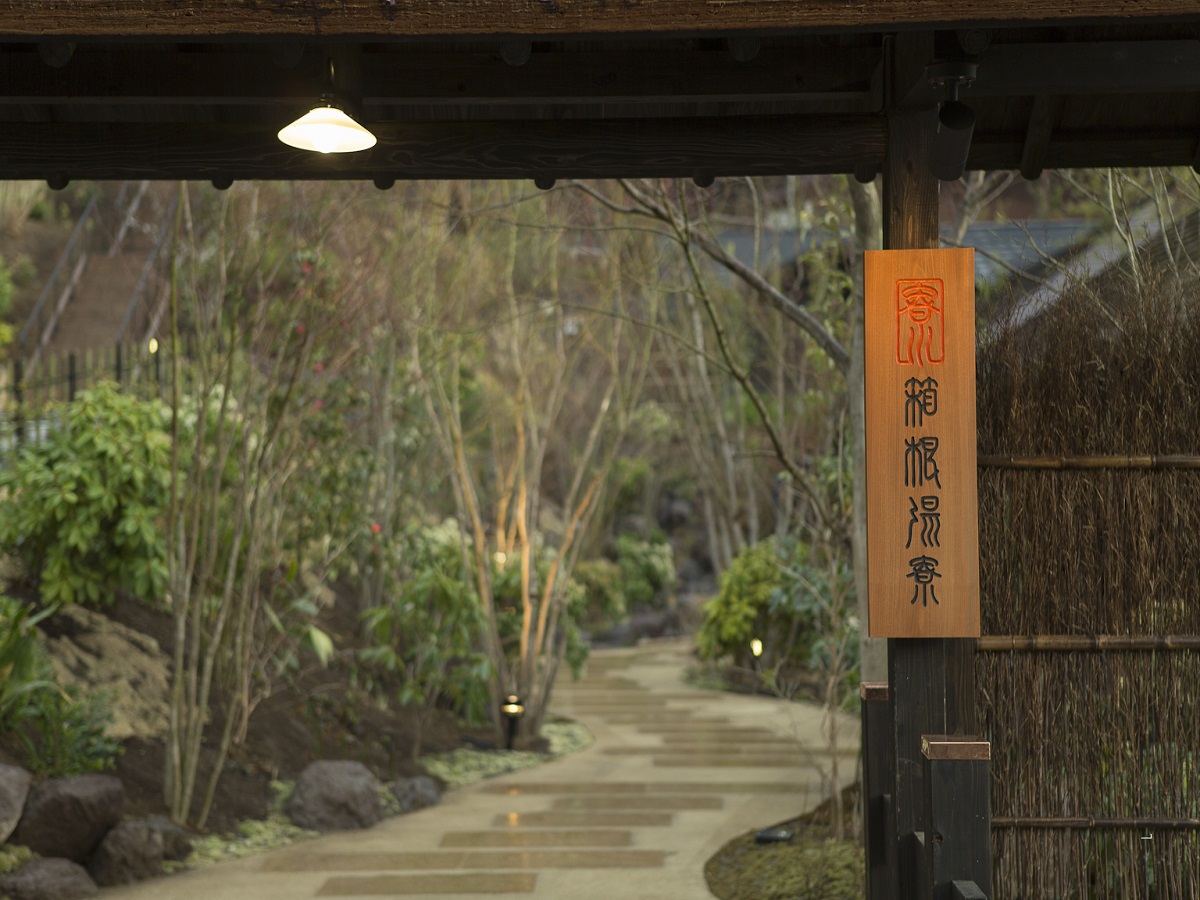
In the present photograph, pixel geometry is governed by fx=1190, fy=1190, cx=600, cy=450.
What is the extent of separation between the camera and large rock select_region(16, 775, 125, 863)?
5.25 m

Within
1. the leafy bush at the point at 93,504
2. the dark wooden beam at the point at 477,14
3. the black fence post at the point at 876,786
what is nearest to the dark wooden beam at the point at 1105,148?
the dark wooden beam at the point at 477,14

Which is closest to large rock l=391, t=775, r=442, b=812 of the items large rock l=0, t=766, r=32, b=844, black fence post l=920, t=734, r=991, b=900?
large rock l=0, t=766, r=32, b=844

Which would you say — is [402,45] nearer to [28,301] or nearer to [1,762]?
[1,762]

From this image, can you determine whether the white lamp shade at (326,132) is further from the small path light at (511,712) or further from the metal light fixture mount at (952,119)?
the small path light at (511,712)

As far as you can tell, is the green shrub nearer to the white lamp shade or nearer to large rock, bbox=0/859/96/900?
large rock, bbox=0/859/96/900

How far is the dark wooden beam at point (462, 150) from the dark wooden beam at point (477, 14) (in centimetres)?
91

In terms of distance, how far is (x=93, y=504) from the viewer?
6.83m

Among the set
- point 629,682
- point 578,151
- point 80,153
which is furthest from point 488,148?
point 629,682

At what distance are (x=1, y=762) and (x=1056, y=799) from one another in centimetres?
487

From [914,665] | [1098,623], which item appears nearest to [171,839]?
[914,665]

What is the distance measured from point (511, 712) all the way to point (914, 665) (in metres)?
5.69

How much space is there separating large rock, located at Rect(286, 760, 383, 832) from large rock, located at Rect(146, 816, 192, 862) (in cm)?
77

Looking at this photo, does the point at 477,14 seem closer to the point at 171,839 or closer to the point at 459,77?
the point at 459,77

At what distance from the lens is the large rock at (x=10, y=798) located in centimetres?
512
